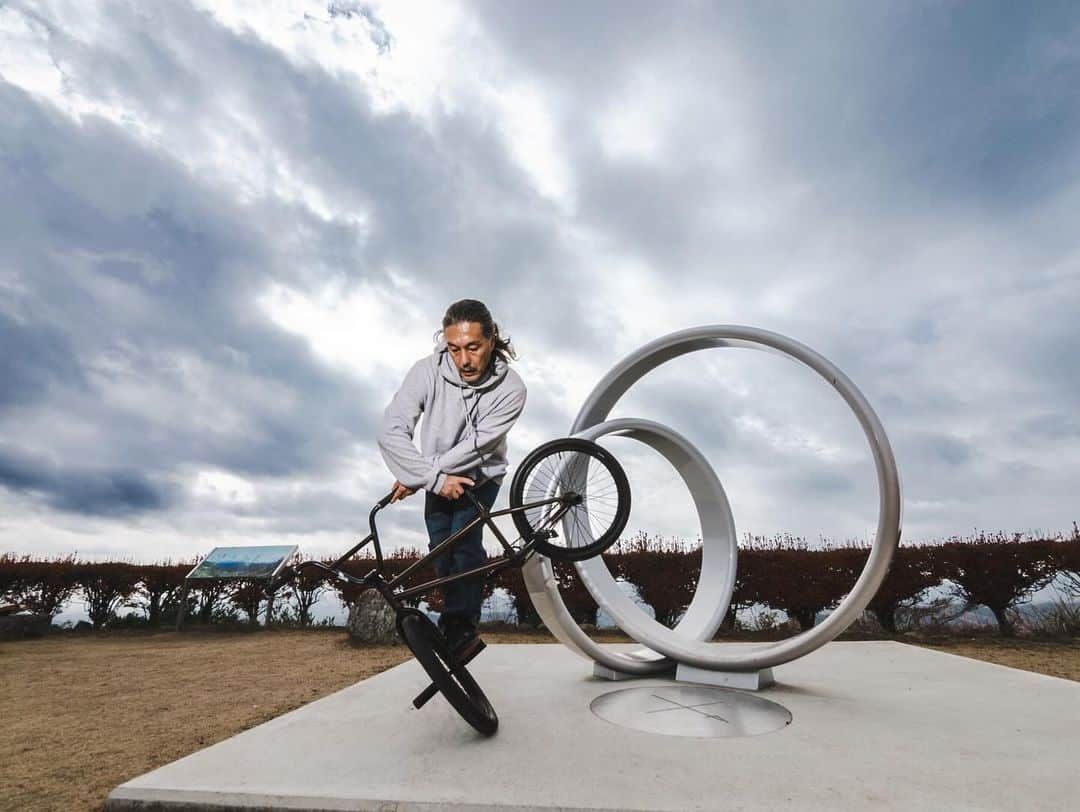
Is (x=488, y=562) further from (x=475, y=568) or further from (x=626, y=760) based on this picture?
(x=626, y=760)

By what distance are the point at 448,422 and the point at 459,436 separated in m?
0.10

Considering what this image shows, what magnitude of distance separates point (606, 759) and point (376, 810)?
112cm

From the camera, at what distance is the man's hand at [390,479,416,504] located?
11.6 feet

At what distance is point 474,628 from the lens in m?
3.61

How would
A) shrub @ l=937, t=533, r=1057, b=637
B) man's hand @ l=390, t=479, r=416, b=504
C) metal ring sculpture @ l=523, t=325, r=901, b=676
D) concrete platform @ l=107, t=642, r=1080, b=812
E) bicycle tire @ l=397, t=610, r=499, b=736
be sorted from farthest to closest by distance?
shrub @ l=937, t=533, r=1057, b=637, metal ring sculpture @ l=523, t=325, r=901, b=676, man's hand @ l=390, t=479, r=416, b=504, bicycle tire @ l=397, t=610, r=499, b=736, concrete platform @ l=107, t=642, r=1080, b=812

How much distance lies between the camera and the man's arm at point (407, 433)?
11.3 feet

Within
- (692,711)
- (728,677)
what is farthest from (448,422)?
(728,677)

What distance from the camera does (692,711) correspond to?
399cm

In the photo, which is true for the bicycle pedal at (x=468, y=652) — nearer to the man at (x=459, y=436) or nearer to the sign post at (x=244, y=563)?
the man at (x=459, y=436)

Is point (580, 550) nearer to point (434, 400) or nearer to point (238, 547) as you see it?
point (434, 400)

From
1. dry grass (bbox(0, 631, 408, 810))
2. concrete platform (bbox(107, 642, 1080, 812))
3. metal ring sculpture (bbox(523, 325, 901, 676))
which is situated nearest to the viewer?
concrete platform (bbox(107, 642, 1080, 812))

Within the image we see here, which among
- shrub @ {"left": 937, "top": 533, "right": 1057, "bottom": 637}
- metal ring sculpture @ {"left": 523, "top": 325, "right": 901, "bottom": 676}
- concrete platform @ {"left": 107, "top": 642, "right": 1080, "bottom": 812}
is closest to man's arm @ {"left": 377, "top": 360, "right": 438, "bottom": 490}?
metal ring sculpture @ {"left": 523, "top": 325, "right": 901, "bottom": 676}

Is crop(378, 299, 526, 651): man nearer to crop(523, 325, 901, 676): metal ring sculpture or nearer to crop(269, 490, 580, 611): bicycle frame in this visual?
crop(269, 490, 580, 611): bicycle frame

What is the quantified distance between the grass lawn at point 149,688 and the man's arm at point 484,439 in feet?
9.72
